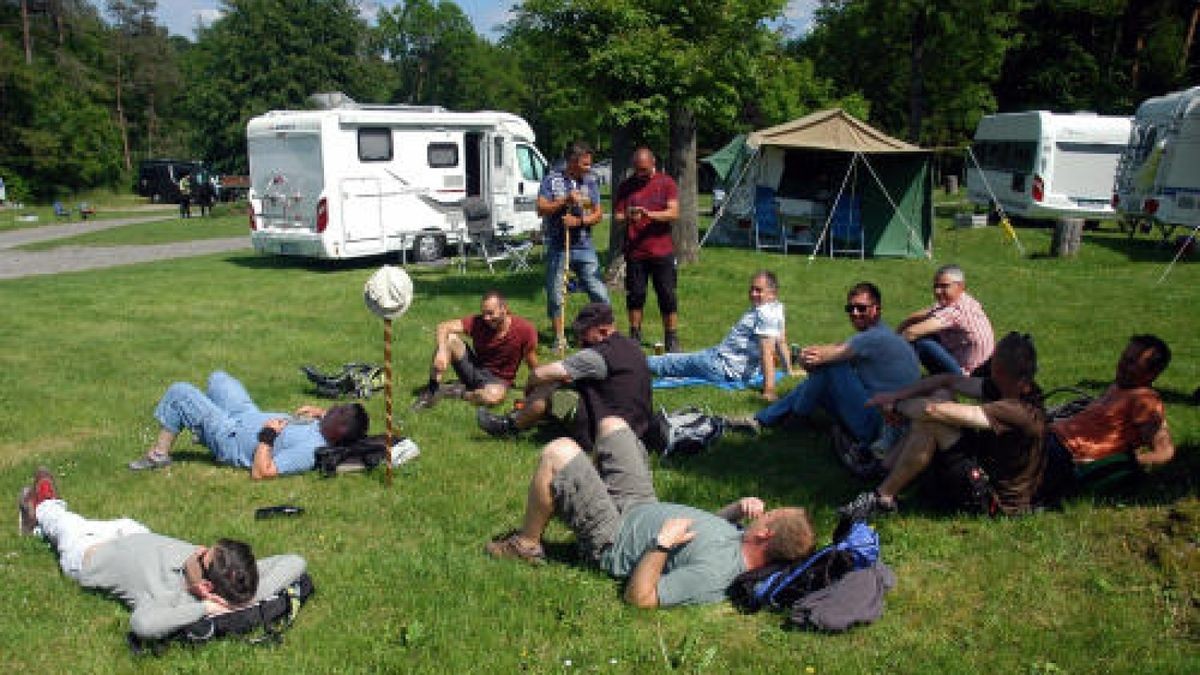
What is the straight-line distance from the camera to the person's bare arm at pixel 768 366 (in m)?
7.79

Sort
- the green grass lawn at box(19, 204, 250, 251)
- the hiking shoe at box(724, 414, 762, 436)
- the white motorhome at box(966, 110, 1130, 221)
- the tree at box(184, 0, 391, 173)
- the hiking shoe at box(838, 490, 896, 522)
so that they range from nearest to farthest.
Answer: the hiking shoe at box(838, 490, 896, 522) < the hiking shoe at box(724, 414, 762, 436) < the white motorhome at box(966, 110, 1130, 221) < the green grass lawn at box(19, 204, 250, 251) < the tree at box(184, 0, 391, 173)

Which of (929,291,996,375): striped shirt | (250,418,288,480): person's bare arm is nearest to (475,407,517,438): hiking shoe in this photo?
(250,418,288,480): person's bare arm

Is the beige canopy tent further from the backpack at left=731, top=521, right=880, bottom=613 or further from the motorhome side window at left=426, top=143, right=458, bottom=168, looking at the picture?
the backpack at left=731, top=521, right=880, bottom=613

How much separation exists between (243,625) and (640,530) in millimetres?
Result: 1858

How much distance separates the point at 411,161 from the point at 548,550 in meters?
13.1

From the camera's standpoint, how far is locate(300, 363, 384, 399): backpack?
8273 millimetres

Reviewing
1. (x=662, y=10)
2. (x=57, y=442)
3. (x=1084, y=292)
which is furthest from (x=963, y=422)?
(x=1084, y=292)

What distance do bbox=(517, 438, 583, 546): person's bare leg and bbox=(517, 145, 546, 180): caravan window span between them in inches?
596

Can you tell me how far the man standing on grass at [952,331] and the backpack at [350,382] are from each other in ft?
14.8

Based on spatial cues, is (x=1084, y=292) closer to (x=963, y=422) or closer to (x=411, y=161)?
(x=963, y=422)

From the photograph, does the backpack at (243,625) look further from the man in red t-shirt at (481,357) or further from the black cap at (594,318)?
the man in red t-shirt at (481,357)

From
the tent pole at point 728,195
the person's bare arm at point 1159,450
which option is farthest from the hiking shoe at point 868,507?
the tent pole at point 728,195

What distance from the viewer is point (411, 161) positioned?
17.0 meters

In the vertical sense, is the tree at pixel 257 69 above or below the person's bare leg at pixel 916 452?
above
